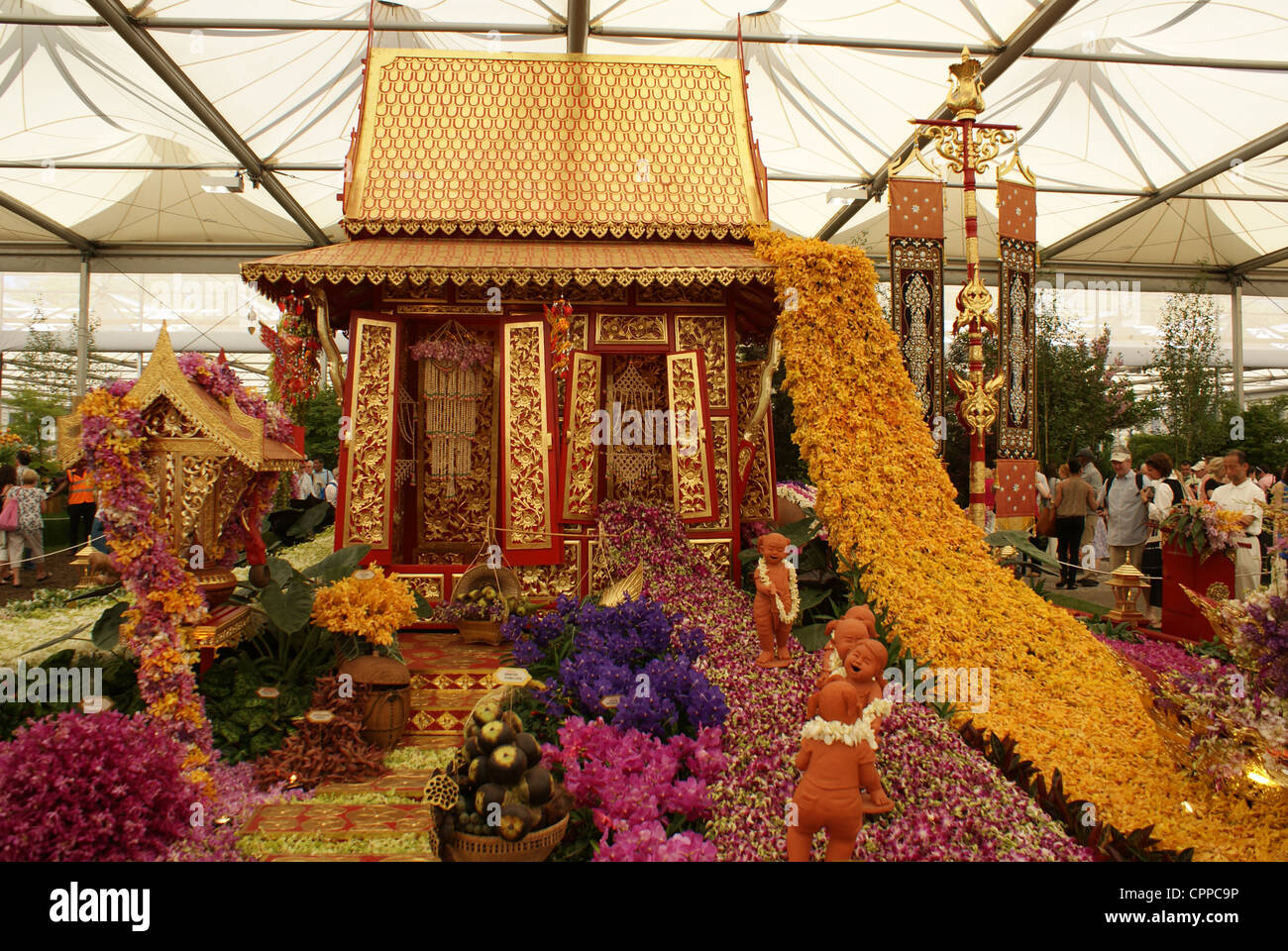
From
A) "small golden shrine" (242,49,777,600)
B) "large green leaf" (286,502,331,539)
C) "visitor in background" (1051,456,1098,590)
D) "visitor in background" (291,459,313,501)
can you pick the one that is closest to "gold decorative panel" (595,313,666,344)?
"small golden shrine" (242,49,777,600)

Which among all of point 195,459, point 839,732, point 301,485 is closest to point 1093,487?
point 839,732

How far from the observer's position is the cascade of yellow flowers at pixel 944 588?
421 cm

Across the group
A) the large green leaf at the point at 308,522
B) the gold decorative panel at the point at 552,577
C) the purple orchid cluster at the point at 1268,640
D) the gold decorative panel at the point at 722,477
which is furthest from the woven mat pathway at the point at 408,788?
the purple orchid cluster at the point at 1268,640

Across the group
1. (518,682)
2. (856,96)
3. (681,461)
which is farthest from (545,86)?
(518,682)

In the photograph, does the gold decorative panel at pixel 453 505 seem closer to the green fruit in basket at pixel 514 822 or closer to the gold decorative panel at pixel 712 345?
the gold decorative panel at pixel 712 345

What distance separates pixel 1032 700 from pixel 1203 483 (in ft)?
20.8

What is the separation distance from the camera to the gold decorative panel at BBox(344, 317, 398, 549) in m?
7.45

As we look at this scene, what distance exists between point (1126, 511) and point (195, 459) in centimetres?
982

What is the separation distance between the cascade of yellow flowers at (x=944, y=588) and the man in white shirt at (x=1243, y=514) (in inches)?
100

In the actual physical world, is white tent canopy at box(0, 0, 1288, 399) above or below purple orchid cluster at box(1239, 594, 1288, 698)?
above

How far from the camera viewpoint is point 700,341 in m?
8.08

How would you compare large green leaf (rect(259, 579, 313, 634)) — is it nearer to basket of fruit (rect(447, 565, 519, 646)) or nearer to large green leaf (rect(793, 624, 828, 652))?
basket of fruit (rect(447, 565, 519, 646))

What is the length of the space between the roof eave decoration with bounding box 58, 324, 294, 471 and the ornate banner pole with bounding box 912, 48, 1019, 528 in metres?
6.97
